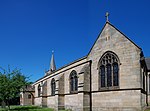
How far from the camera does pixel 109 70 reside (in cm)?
2145

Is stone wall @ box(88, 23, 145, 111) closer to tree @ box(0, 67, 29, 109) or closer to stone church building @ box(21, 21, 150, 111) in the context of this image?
stone church building @ box(21, 21, 150, 111)

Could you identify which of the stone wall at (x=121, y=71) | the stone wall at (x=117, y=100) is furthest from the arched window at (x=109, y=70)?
the stone wall at (x=117, y=100)

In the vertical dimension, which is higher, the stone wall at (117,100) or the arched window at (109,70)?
the arched window at (109,70)

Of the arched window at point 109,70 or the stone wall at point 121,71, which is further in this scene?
the arched window at point 109,70

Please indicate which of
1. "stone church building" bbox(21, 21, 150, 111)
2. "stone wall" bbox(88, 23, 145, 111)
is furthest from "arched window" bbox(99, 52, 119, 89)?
"stone wall" bbox(88, 23, 145, 111)

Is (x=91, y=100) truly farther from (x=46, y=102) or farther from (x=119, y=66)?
(x=46, y=102)

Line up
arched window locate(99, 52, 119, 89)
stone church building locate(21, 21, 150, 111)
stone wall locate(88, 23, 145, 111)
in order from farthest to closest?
1. arched window locate(99, 52, 119, 89)
2. stone church building locate(21, 21, 150, 111)
3. stone wall locate(88, 23, 145, 111)

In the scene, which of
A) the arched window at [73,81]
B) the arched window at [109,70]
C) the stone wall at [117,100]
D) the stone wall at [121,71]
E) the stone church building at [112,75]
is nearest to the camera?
the stone wall at [117,100]

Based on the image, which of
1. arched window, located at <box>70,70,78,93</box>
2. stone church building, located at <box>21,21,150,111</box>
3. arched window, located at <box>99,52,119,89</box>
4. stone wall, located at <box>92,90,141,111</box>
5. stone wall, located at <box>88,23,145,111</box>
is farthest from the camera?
arched window, located at <box>70,70,78,93</box>

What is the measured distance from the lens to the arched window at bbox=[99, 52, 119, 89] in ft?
67.8

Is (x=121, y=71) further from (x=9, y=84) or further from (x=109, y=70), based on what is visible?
(x=9, y=84)

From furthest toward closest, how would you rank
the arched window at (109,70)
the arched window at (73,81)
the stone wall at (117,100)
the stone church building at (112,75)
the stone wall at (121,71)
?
the arched window at (73,81) < the arched window at (109,70) < the stone church building at (112,75) < the stone wall at (121,71) < the stone wall at (117,100)

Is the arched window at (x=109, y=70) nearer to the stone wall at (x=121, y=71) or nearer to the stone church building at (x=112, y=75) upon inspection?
the stone church building at (x=112, y=75)

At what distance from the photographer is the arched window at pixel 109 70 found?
2066 centimetres
